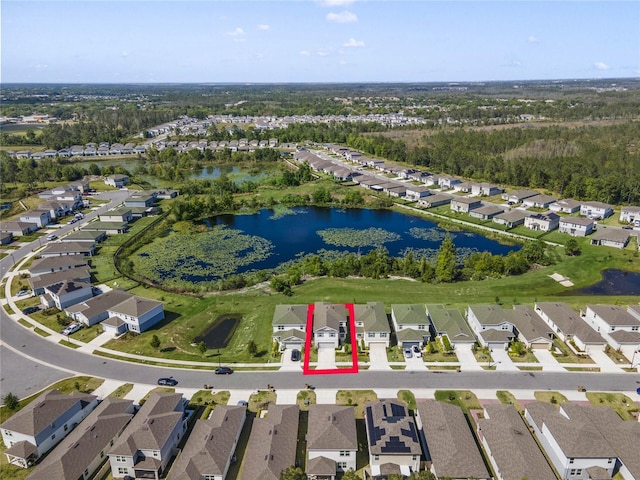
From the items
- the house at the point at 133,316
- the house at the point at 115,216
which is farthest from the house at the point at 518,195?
the house at the point at 115,216

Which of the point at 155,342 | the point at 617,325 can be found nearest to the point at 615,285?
the point at 617,325

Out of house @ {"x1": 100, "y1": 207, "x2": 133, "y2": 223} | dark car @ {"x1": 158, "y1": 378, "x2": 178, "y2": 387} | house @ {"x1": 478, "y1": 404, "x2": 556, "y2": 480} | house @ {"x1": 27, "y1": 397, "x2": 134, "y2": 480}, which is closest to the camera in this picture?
house @ {"x1": 478, "y1": 404, "x2": 556, "y2": 480}

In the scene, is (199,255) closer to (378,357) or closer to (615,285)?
(378,357)

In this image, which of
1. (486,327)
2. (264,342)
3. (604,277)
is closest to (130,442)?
(264,342)

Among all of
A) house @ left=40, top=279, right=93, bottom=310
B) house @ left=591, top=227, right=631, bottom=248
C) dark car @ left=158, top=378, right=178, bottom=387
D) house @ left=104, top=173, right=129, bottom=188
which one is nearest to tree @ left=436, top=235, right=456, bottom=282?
house @ left=591, top=227, right=631, bottom=248

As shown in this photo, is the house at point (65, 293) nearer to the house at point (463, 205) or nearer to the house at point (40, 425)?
the house at point (40, 425)

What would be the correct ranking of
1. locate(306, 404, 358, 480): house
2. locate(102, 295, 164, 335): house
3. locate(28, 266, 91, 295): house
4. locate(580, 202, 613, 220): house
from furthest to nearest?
locate(580, 202, 613, 220): house → locate(28, 266, 91, 295): house → locate(102, 295, 164, 335): house → locate(306, 404, 358, 480): house

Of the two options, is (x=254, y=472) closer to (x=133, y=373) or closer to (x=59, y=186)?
(x=133, y=373)

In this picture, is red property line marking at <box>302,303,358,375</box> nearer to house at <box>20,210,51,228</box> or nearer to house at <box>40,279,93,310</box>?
house at <box>40,279,93,310</box>
